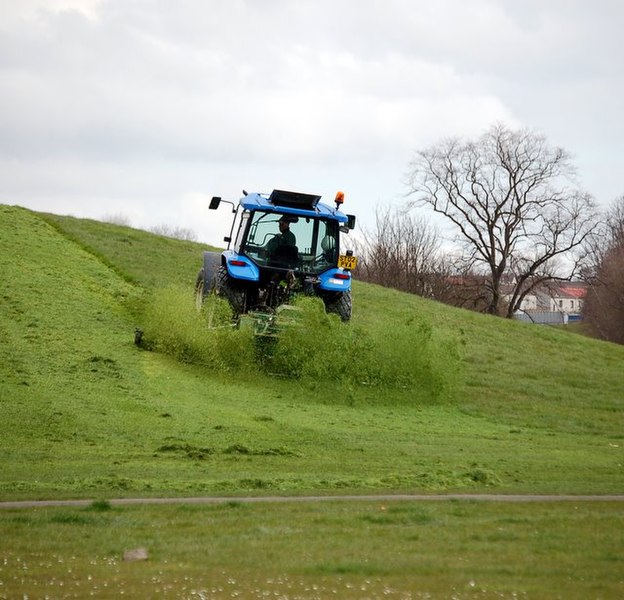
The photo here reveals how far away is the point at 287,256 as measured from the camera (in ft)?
58.4

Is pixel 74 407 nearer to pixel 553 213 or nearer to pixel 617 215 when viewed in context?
pixel 553 213

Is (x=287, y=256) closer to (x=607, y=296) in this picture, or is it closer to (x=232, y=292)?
(x=232, y=292)

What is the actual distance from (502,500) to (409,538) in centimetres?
194

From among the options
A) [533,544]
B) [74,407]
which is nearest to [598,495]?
[533,544]

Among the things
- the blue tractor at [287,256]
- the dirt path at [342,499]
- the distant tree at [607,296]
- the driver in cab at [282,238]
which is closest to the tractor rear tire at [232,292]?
the blue tractor at [287,256]

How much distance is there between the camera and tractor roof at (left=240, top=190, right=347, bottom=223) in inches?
698

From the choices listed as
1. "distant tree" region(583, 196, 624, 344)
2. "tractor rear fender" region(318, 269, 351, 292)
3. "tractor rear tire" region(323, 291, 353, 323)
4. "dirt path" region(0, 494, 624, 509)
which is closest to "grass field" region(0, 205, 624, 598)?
"dirt path" region(0, 494, 624, 509)

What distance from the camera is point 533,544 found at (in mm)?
6715

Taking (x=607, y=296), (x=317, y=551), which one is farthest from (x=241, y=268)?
(x=607, y=296)

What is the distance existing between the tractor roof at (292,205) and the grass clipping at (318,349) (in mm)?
1887

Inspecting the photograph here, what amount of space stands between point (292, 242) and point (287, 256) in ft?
0.87

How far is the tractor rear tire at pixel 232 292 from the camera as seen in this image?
17500 mm

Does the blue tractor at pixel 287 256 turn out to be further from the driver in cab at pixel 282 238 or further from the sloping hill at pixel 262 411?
the sloping hill at pixel 262 411

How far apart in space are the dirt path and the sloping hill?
37 cm
